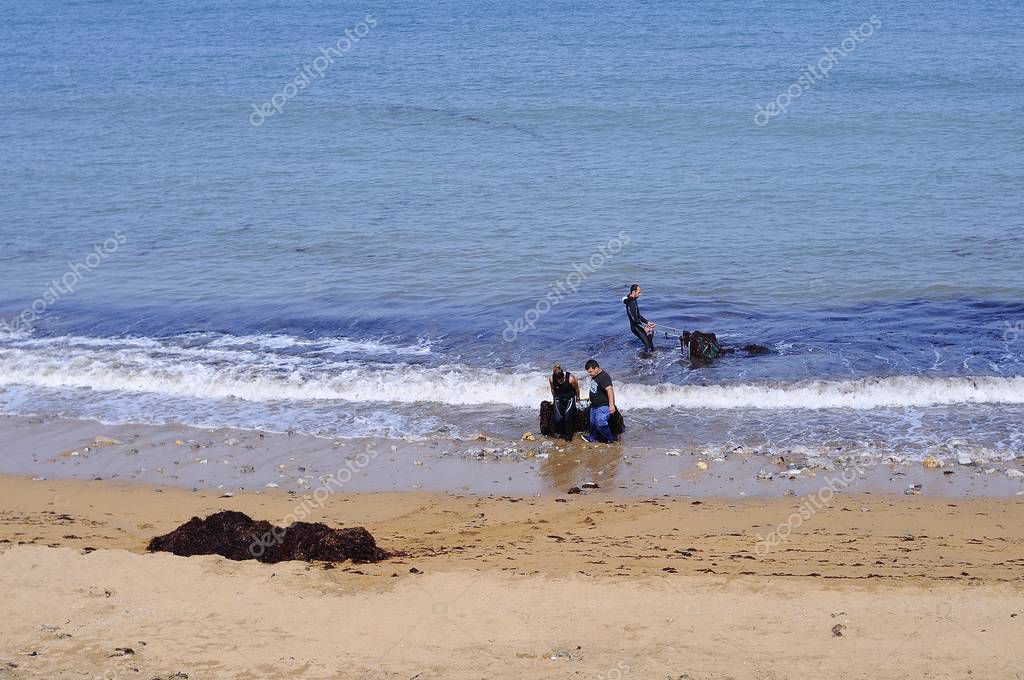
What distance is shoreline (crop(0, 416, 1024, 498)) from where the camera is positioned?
1248 centimetres

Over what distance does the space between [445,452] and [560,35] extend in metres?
36.9

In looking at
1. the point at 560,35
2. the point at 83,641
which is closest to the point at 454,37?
the point at 560,35

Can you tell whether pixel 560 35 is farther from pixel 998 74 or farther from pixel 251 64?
pixel 998 74

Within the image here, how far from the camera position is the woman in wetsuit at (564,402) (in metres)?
14.3

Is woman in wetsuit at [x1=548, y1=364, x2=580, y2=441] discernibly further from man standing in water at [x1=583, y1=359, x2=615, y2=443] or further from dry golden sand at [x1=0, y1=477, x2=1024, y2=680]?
dry golden sand at [x1=0, y1=477, x2=1024, y2=680]

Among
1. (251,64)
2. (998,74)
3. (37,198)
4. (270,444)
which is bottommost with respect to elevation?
(270,444)

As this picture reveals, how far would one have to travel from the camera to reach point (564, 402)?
14.4 meters

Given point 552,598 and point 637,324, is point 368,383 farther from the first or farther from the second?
point 552,598

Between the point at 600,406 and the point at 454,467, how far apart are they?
7.26 ft

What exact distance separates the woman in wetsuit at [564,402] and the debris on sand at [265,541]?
4.37 m

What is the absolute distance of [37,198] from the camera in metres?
29.2

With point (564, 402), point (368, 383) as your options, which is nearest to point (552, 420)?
point (564, 402)

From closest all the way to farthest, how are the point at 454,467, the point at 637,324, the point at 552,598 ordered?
the point at 552,598, the point at 454,467, the point at 637,324

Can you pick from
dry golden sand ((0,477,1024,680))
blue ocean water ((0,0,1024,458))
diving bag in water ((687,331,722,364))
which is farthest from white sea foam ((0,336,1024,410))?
dry golden sand ((0,477,1024,680))
